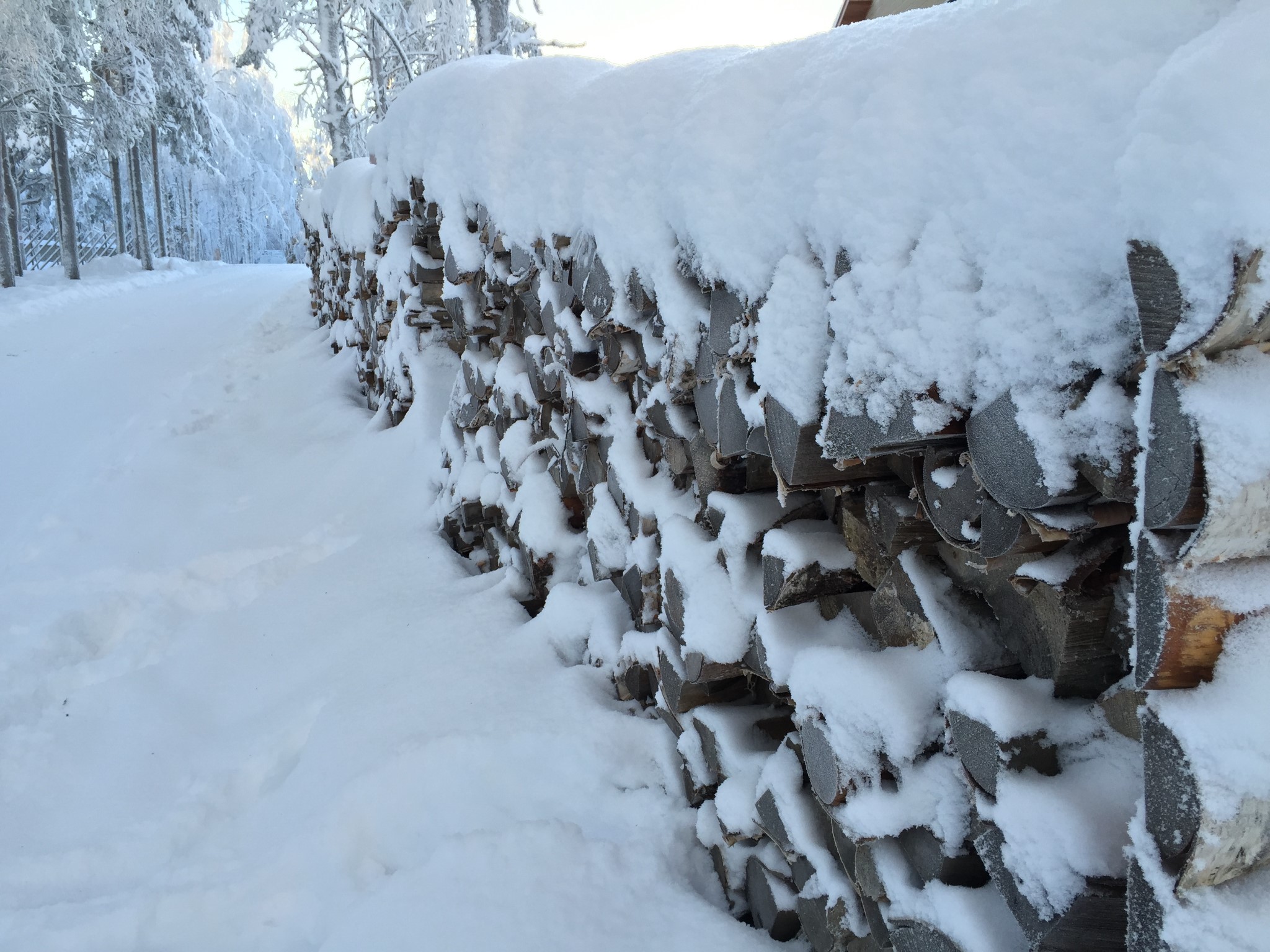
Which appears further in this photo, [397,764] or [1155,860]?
[397,764]

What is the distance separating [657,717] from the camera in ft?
6.54

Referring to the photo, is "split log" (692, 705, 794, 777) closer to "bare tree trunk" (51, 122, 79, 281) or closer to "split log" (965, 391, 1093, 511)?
"split log" (965, 391, 1093, 511)

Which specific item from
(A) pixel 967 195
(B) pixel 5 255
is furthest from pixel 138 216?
(A) pixel 967 195

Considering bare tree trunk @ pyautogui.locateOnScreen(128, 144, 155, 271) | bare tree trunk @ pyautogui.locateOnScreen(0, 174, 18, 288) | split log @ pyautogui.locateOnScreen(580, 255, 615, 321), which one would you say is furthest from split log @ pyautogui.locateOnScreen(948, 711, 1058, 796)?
bare tree trunk @ pyautogui.locateOnScreen(128, 144, 155, 271)

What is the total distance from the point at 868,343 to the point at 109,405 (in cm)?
629

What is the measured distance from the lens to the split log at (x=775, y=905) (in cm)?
150

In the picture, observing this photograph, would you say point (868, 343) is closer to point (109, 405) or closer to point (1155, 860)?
point (1155, 860)

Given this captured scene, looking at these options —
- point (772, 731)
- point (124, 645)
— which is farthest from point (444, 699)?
point (124, 645)

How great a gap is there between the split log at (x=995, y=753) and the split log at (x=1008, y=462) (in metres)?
0.29

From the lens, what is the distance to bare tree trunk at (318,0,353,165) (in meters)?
11.0

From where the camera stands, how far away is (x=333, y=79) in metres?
11.1

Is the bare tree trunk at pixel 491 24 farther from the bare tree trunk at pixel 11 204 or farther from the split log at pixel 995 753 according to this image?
the split log at pixel 995 753

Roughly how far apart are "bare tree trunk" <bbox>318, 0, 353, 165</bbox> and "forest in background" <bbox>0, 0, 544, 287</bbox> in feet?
0.07

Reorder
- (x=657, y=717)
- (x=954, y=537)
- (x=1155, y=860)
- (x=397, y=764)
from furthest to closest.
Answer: (x=657, y=717), (x=397, y=764), (x=954, y=537), (x=1155, y=860)
